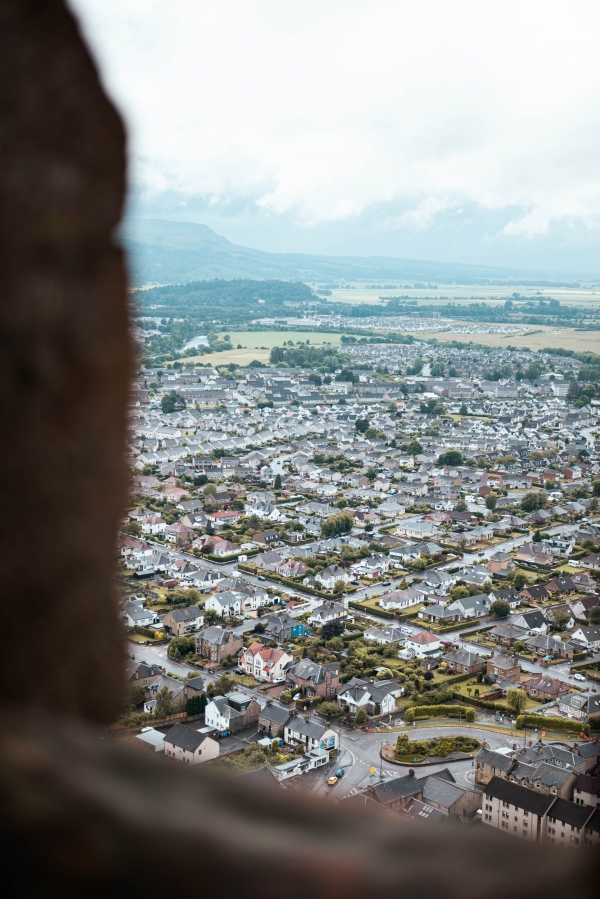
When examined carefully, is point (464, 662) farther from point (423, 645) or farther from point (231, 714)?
point (231, 714)

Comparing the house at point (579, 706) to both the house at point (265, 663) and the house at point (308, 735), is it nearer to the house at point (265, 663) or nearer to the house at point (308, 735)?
the house at point (308, 735)

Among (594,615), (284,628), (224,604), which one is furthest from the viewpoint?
(224,604)

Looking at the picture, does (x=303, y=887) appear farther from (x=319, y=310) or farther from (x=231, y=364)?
(x=319, y=310)

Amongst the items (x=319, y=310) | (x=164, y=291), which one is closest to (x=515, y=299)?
(x=319, y=310)

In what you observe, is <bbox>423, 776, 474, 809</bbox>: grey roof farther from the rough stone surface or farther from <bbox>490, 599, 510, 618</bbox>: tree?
the rough stone surface

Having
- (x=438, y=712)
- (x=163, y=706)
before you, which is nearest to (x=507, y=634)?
(x=438, y=712)

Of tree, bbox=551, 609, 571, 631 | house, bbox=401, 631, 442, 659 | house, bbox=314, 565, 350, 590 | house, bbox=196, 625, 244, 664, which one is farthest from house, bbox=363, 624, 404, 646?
tree, bbox=551, 609, 571, 631
